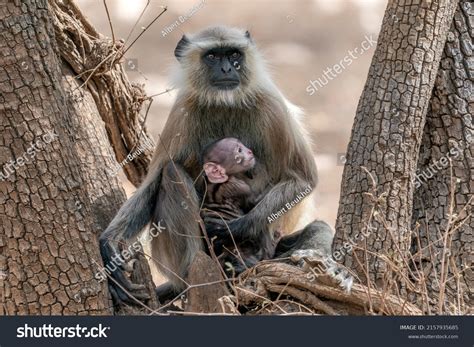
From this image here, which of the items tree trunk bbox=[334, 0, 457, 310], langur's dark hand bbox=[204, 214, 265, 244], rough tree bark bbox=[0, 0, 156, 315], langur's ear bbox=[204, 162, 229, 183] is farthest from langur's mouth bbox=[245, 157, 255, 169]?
rough tree bark bbox=[0, 0, 156, 315]

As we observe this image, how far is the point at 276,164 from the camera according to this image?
6359mm

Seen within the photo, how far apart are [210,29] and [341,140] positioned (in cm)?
609

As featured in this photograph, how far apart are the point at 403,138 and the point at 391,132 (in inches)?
3.1

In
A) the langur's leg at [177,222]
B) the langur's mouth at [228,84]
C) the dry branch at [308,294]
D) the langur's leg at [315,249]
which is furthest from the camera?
the langur's mouth at [228,84]

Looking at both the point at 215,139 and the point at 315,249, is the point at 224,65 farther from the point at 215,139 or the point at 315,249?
the point at 315,249

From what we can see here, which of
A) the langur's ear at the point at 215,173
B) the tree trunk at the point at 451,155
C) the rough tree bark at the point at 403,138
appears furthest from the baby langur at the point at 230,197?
the tree trunk at the point at 451,155

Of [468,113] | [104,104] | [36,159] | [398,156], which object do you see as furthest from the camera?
[104,104]

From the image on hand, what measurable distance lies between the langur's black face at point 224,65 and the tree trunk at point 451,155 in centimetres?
133

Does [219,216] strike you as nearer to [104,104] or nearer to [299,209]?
[299,209]

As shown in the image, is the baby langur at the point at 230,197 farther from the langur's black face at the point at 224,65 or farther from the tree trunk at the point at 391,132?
the tree trunk at the point at 391,132

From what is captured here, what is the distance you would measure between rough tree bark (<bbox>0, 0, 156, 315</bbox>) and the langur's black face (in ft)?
5.30

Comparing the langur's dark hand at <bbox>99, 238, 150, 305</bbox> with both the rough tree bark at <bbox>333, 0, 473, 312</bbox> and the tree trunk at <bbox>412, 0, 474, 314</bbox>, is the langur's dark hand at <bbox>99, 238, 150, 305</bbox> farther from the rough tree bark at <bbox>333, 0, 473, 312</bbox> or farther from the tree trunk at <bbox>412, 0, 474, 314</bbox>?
the tree trunk at <bbox>412, 0, 474, 314</bbox>

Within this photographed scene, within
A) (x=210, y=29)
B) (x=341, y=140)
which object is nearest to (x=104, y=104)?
(x=210, y=29)

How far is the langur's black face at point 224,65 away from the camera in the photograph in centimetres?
626
